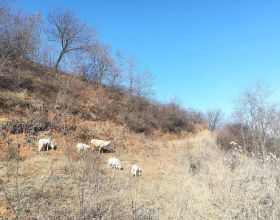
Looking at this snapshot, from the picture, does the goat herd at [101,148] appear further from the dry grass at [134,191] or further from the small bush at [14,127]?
the small bush at [14,127]

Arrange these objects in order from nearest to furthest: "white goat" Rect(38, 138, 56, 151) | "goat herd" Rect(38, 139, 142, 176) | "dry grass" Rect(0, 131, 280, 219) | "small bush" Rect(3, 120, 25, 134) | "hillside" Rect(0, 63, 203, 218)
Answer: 1. "dry grass" Rect(0, 131, 280, 219)
2. "hillside" Rect(0, 63, 203, 218)
3. "goat herd" Rect(38, 139, 142, 176)
4. "white goat" Rect(38, 138, 56, 151)
5. "small bush" Rect(3, 120, 25, 134)

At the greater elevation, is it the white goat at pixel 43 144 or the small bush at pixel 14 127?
the small bush at pixel 14 127

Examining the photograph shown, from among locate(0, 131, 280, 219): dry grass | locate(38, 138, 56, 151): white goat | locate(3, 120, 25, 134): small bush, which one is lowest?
locate(0, 131, 280, 219): dry grass

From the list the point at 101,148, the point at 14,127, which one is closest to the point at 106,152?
the point at 101,148

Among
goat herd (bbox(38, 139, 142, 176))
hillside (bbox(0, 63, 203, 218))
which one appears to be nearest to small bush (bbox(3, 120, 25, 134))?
hillside (bbox(0, 63, 203, 218))

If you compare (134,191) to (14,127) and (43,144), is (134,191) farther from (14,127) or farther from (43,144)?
(14,127)

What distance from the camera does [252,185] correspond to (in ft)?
26.0

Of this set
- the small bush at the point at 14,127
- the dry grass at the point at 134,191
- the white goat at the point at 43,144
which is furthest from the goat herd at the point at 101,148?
the small bush at the point at 14,127

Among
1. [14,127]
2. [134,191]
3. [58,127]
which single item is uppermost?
[58,127]

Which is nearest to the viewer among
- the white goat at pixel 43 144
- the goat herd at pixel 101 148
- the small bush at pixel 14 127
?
the goat herd at pixel 101 148

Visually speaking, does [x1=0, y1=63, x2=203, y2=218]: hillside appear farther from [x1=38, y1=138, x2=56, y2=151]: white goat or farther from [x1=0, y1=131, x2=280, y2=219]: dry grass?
[x1=38, y1=138, x2=56, y2=151]: white goat

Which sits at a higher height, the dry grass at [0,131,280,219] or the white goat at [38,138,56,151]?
the white goat at [38,138,56,151]

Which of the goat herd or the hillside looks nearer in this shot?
the hillside

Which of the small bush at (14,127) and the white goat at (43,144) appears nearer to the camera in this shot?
the white goat at (43,144)
